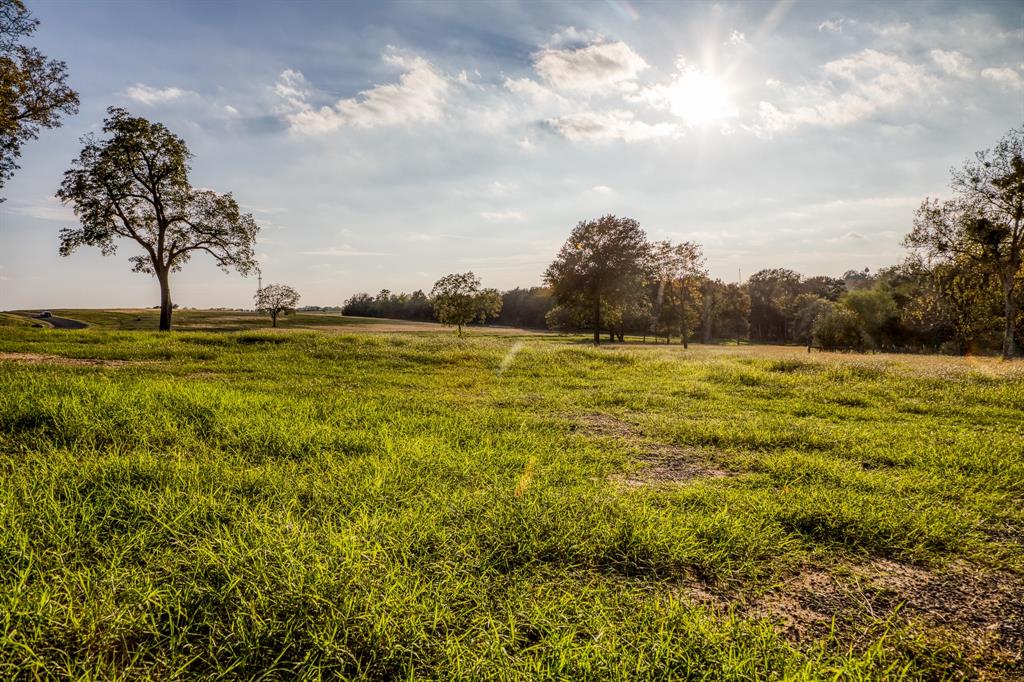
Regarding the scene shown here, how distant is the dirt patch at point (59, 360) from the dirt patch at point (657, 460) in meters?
13.6

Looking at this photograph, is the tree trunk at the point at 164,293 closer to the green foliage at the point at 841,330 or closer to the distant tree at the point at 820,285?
the green foliage at the point at 841,330

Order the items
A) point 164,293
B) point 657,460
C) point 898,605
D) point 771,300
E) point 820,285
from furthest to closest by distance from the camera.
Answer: point 820,285 < point 771,300 < point 164,293 < point 657,460 < point 898,605

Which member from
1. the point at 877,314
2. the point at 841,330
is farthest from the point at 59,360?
the point at 877,314

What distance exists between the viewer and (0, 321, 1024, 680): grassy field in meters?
2.23

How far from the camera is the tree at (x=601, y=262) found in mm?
46625

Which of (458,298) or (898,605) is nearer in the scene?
(898,605)

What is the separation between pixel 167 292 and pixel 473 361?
26635 mm

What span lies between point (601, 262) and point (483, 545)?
45667 millimetres

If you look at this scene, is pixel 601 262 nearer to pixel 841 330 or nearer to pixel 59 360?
pixel 841 330

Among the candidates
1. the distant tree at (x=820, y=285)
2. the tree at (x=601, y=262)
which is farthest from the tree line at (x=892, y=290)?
→ the distant tree at (x=820, y=285)

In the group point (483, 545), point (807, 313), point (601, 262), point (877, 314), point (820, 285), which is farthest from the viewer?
point (820, 285)

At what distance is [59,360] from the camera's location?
1291cm

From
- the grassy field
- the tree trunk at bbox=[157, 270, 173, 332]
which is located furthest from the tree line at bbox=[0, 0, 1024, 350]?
the grassy field

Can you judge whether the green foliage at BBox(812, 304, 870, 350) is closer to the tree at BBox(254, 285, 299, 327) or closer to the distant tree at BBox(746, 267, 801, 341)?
the distant tree at BBox(746, 267, 801, 341)
